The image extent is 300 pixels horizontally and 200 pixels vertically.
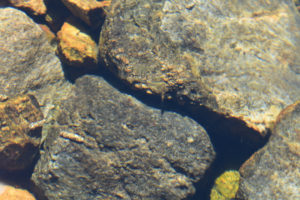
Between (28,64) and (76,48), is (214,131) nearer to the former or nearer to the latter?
(76,48)

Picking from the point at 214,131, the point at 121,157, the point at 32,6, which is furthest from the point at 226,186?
the point at 32,6

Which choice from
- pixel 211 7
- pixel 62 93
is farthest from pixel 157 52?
pixel 62 93

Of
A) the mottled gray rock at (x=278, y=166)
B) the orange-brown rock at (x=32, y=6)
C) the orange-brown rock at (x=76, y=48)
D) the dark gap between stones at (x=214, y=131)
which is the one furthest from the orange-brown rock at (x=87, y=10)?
the mottled gray rock at (x=278, y=166)

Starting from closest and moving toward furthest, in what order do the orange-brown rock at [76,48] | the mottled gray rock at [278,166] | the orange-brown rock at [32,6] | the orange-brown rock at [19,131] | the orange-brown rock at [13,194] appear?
1. the mottled gray rock at [278,166]
2. the orange-brown rock at [19,131]
3. the orange-brown rock at [13,194]
4. the orange-brown rock at [76,48]
5. the orange-brown rock at [32,6]

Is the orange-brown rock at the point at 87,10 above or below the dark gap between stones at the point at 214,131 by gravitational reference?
above

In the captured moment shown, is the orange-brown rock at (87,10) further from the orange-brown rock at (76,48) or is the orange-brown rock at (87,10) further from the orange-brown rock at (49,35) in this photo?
the orange-brown rock at (49,35)

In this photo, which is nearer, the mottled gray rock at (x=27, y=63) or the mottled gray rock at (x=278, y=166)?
the mottled gray rock at (x=278, y=166)

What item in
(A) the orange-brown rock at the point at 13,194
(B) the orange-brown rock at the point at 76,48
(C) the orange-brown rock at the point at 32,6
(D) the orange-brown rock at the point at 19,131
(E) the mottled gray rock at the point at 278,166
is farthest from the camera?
(C) the orange-brown rock at the point at 32,6

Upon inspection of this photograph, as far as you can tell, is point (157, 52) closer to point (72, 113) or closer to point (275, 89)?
point (72, 113)
